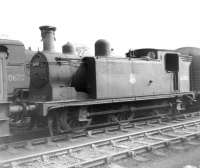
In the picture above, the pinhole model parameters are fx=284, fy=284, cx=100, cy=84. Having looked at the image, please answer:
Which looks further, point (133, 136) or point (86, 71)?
point (86, 71)

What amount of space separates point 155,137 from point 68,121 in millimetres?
A: 2678

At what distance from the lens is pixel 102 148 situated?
714 cm

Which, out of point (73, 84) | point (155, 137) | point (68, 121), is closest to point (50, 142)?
point (68, 121)

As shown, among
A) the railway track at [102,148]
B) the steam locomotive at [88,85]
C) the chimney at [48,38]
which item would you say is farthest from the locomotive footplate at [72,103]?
the chimney at [48,38]

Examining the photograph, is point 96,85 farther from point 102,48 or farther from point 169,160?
point 169,160

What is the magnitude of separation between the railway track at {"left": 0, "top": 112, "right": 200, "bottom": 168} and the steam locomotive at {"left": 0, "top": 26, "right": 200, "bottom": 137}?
0.64 metres

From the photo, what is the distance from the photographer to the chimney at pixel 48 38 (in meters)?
9.58

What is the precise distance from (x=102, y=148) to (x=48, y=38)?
4432 mm

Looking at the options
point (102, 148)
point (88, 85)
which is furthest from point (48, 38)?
point (102, 148)

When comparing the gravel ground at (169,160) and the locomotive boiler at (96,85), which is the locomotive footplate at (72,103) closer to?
the locomotive boiler at (96,85)

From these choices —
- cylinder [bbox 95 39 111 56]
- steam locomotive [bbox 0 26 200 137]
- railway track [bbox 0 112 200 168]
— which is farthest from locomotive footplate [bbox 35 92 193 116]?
cylinder [bbox 95 39 111 56]

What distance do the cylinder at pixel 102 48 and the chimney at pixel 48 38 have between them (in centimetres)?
152

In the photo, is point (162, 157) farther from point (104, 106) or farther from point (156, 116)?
point (156, 116)

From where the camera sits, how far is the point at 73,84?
→ 9.30 metres
